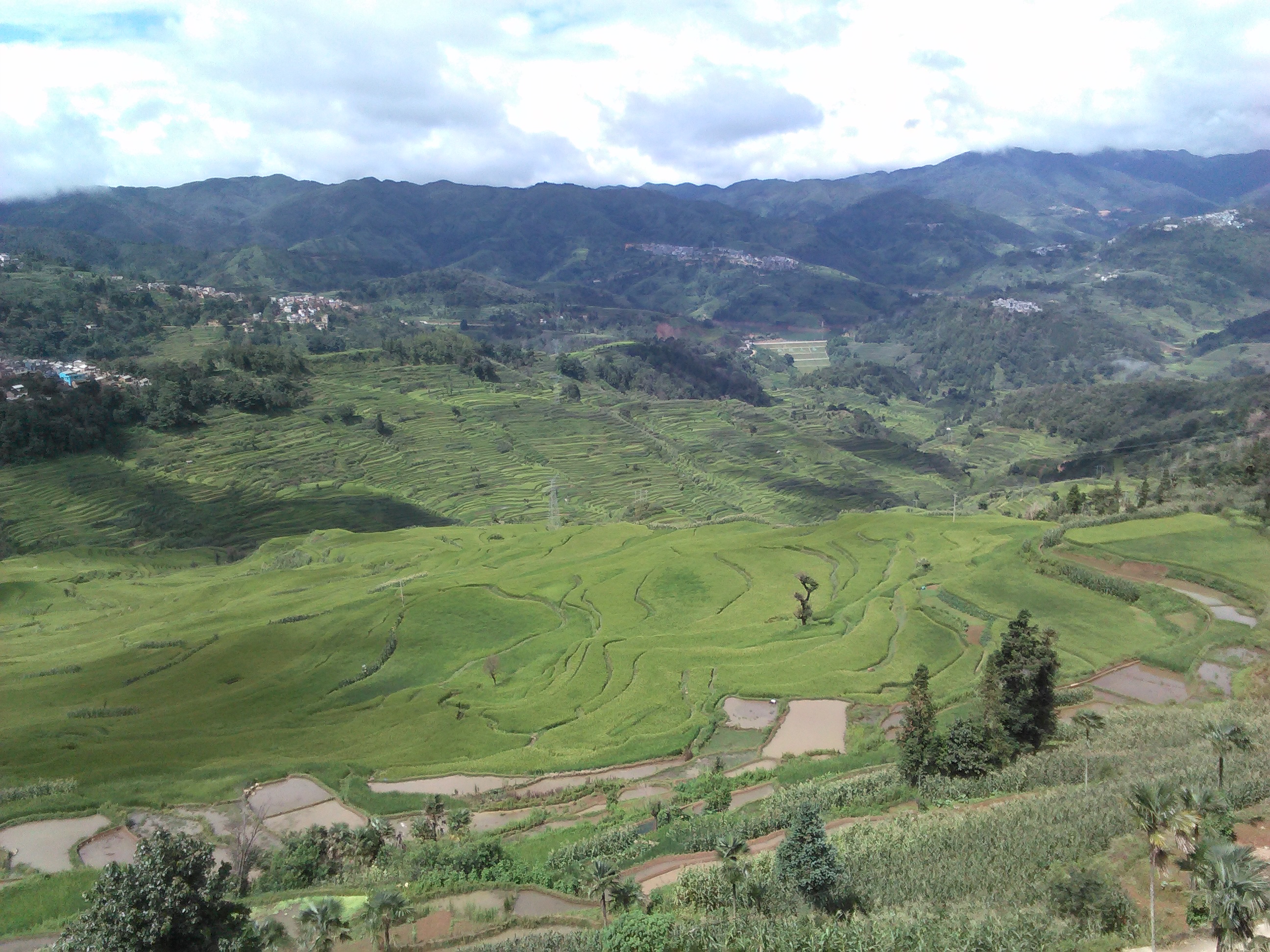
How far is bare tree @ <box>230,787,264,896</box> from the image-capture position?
27125 millimetres

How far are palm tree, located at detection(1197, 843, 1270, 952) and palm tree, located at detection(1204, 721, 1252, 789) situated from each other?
8.93 m

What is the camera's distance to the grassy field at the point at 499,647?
128 feet

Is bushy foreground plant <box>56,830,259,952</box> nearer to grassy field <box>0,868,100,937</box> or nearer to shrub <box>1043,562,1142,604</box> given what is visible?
grassy field <box>0,868,100,937</box>

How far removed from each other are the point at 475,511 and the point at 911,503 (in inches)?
2941

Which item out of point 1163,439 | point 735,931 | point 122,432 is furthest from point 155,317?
point 1163,439

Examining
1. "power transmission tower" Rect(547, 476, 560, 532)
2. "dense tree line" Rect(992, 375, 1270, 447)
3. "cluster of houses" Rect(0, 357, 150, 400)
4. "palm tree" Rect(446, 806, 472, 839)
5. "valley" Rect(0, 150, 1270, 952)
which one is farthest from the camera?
"dense tree line" Rect(992, 375, 1270, 447)

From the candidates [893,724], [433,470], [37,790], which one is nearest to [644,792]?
[893,724]

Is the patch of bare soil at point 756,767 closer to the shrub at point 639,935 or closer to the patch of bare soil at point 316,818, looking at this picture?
the shrub at point 639,935

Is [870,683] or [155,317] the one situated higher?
[155,317]

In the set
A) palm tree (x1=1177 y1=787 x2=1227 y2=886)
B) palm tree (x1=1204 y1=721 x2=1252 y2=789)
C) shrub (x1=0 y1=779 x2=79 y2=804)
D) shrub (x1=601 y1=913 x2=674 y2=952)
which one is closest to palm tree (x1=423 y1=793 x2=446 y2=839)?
shrub (x1=601 y1=913 x2=674 y2=952)

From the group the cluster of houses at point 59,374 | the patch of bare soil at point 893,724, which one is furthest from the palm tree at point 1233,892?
the cluster of houses at point 59,374

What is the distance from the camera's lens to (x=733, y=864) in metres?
22.9

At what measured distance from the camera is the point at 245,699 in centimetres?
4547

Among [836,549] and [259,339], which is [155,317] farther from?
[836,549]
